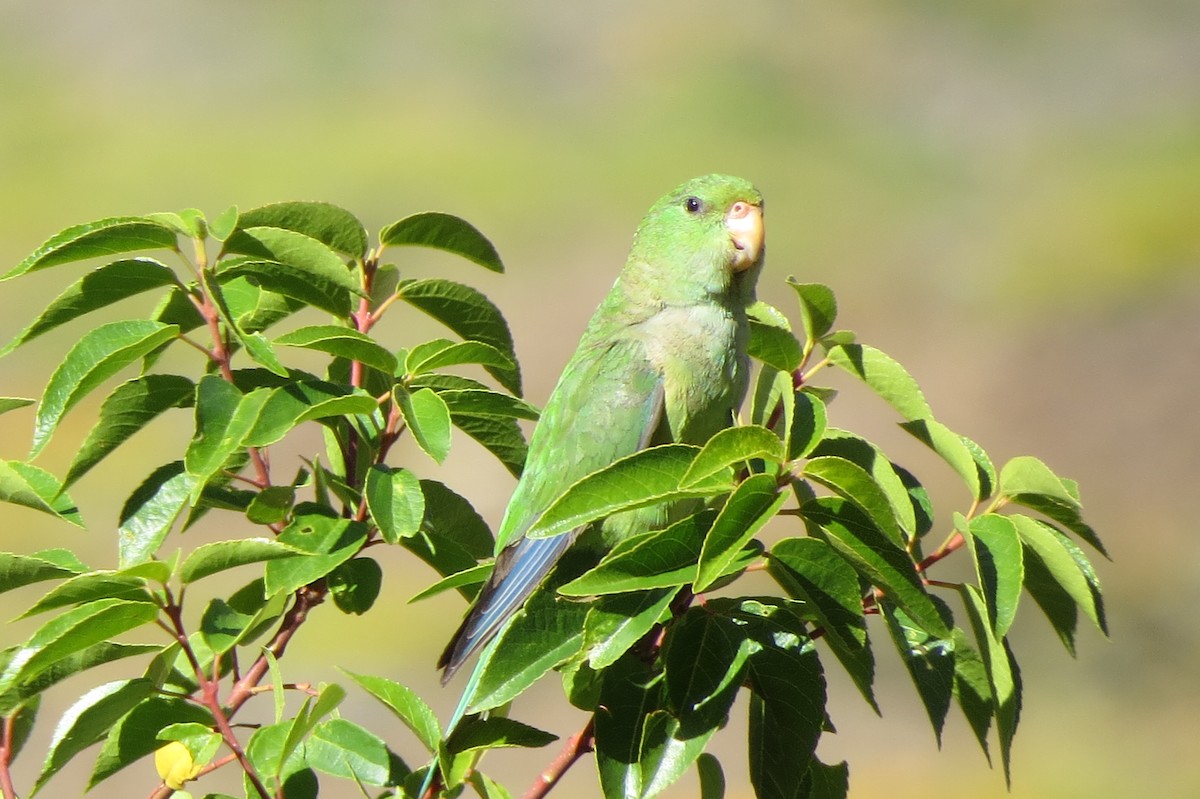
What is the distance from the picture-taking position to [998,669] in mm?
1927

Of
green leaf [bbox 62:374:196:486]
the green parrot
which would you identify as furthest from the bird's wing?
green leaf [bbox 62:374:196:486]

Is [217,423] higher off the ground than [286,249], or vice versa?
[286,249]

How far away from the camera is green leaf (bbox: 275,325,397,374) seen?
189 cm

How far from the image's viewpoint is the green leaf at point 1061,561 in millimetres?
1941

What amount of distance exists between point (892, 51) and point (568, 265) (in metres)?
7.31

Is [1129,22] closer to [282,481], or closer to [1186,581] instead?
[1186,581]

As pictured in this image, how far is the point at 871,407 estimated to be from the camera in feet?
29.2

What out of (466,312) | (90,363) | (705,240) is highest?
(705,240)

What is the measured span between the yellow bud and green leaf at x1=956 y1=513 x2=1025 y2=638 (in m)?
1.20

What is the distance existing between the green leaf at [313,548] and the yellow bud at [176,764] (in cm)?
29

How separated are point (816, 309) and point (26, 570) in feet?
4.28

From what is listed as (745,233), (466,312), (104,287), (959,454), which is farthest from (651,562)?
(745,233)

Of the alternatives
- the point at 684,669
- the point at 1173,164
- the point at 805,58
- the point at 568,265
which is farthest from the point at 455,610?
the point at 805,58

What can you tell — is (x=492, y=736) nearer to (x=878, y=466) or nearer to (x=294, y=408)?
(x=294, y=408)
